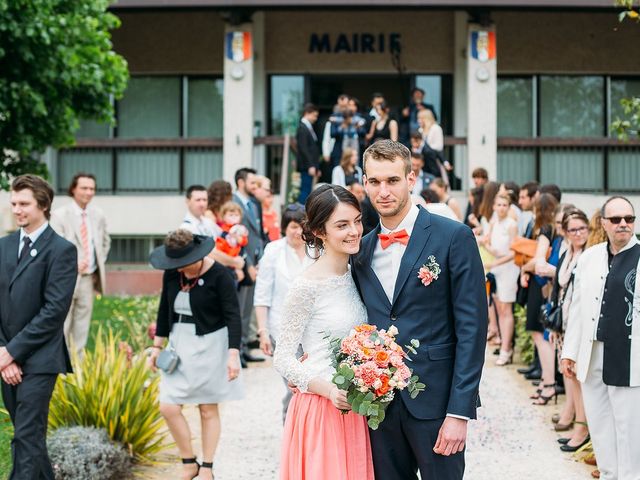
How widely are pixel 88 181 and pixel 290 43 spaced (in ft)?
33.7

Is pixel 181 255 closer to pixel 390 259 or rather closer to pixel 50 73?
pixel 390 259

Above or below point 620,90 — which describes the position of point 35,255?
below

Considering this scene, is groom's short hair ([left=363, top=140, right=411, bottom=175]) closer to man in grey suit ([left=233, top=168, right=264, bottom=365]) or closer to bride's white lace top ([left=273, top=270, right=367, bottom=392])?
bride's white lace top ([left=273, top=270, right=367, bottom=392])

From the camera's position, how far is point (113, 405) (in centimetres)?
769

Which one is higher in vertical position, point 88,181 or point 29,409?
point 88,181

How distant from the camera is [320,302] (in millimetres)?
4926

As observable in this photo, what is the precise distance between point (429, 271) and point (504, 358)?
7.56m

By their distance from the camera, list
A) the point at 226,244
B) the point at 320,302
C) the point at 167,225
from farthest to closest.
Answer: the point at 167,225 → the point at 226,244 → the point at 320,302

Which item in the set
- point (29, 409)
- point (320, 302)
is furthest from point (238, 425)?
point (320, 302)

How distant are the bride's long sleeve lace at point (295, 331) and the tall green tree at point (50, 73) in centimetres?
799

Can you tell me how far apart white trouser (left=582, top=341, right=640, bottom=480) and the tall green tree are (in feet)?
Answer: 26.7

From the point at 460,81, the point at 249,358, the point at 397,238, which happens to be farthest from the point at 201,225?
the point at 460,81

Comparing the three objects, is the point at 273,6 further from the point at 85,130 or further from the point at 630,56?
the point at 630,56

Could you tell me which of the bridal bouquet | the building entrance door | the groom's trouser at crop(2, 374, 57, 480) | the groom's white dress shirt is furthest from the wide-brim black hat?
the building entrance door
